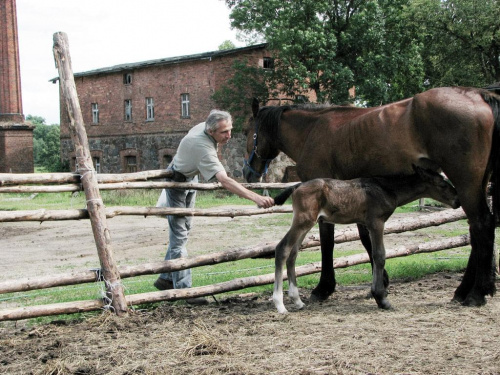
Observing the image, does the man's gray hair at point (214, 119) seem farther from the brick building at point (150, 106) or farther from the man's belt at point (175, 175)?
the brick building at point (150, 106)

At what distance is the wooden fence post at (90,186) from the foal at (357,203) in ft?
5.40

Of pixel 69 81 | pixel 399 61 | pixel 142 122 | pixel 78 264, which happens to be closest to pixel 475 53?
pixel 399 61

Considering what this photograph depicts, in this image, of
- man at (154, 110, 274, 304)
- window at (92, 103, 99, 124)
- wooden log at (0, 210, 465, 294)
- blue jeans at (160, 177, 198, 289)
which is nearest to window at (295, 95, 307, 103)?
window at (92, 103, 99, 124)

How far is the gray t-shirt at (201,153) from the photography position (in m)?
5.89

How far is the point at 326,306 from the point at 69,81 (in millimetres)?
3676

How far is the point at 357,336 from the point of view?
4449 mm

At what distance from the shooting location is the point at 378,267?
5.53 metres

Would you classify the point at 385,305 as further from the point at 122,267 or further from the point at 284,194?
the point at 122,267

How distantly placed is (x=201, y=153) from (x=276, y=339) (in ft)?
7.56

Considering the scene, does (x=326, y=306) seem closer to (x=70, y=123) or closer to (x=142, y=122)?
(x=70, y=123)

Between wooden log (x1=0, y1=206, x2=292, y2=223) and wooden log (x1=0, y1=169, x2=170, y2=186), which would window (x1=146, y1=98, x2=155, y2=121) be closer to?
wooden log (x1=0, y1=206, x2=292, y2=223)

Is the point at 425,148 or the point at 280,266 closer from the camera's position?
the point at 425,148

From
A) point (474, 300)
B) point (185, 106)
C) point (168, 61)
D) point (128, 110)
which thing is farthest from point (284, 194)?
point (128, 110)

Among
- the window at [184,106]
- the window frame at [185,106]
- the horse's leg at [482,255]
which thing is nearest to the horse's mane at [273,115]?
the horse's leg at [482,255]
